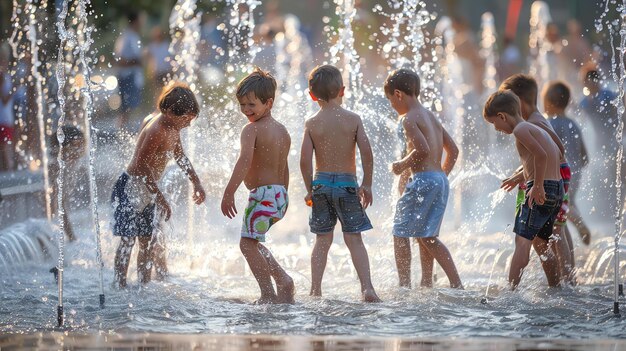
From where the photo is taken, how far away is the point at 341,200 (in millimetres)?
6930

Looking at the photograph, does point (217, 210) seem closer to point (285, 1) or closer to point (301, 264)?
point (301, 264)

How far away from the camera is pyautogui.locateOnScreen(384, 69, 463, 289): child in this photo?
7.26 metres

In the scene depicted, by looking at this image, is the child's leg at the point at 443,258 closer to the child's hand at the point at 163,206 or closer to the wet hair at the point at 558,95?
the child's hand at the point at 163,206

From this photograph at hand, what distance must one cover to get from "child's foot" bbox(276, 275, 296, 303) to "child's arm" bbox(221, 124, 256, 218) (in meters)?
0.46

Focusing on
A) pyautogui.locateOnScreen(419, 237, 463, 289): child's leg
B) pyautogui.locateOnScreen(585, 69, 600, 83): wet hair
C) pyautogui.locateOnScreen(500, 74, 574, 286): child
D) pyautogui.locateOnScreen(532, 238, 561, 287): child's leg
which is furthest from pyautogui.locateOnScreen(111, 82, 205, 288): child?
pyautogui.locateOnScreen(585, 69, 600, 83): wet hair

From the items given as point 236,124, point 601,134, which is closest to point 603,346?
point 236,124

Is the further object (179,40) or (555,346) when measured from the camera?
(179,40)

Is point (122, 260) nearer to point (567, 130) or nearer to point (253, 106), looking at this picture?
point (253, 106)

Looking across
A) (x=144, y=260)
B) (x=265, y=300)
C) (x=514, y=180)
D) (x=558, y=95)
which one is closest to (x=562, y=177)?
(x=514, y=180)

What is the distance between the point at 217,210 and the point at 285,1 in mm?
28132

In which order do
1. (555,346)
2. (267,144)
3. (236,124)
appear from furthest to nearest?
1. (236,124)
2. (267,144)
3. (555,346)

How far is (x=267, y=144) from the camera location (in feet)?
22.2

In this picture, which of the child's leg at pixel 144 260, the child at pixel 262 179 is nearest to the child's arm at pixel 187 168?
the child's leg at pixel 144 260

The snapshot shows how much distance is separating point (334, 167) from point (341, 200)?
0.62ft
